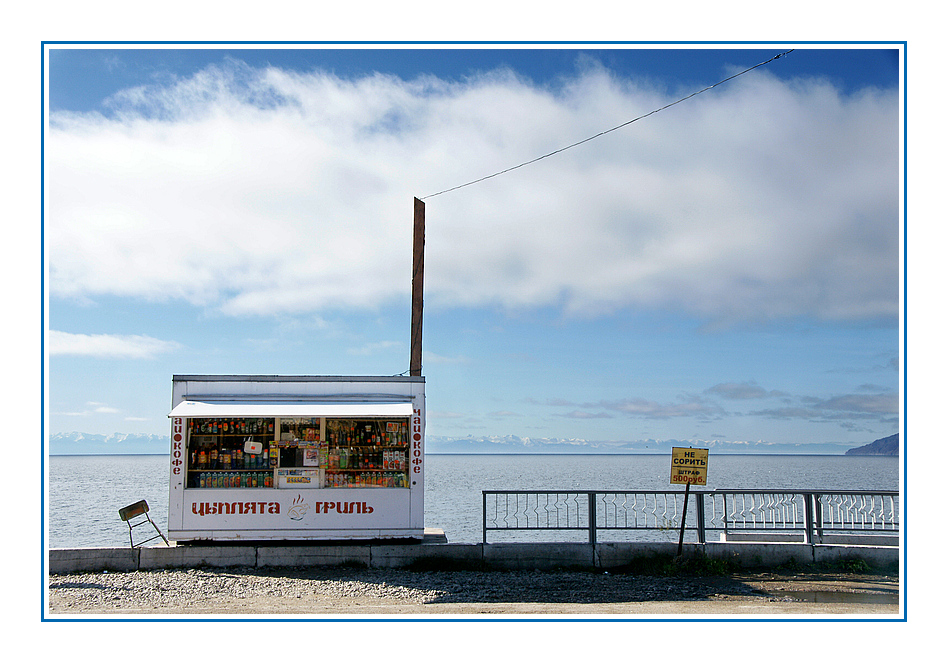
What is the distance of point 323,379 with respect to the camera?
12719 millimetres

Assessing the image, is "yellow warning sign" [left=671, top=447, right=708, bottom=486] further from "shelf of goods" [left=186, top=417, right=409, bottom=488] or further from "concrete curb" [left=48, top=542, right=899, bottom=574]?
"shelf of goods" [left=186, top=417, right=409, bottom=488]

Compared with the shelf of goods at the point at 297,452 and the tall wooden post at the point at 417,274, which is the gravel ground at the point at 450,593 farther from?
the tall wooden post at the point at 417,274

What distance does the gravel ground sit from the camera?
9.34m

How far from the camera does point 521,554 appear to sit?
39.5 ft

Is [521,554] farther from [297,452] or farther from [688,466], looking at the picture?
[297,452]

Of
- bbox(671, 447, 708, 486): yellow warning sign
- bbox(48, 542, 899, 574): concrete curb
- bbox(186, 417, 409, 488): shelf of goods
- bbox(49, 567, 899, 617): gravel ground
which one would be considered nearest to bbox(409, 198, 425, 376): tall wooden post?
bbox(186, 417, 409, 488): shelf of goods

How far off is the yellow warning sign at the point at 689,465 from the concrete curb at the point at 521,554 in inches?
45.5

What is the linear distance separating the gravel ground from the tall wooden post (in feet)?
15.7

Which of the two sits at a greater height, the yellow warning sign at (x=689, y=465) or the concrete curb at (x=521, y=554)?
the yellow warning sign at (x=689, y=465)

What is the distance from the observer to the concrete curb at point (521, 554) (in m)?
11.9

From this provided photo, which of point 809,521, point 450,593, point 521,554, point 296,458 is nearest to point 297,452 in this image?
point 296,458

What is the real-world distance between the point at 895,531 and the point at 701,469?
421 cm

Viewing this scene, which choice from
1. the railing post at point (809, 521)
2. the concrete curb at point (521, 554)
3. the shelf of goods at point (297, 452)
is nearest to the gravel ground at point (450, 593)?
the concrete curb at point (521, 554)

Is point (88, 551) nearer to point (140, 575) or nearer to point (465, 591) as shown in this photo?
point (140, 575)
